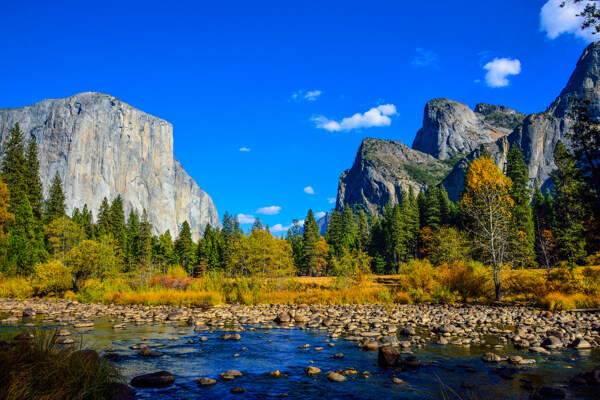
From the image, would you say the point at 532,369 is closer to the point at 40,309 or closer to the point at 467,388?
the point at 467,388

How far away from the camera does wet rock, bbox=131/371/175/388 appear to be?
7195mm

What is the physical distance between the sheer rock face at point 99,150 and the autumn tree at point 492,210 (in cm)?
17081

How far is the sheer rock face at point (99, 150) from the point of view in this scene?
163125 millimetres

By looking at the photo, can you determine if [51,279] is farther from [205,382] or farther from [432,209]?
[432,209]

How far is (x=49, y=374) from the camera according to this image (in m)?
4.77

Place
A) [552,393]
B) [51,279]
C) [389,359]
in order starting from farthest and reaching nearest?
[51,279]
[389,359]
[552,393]

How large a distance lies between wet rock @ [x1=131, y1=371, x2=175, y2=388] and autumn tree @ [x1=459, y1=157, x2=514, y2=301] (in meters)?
17.2

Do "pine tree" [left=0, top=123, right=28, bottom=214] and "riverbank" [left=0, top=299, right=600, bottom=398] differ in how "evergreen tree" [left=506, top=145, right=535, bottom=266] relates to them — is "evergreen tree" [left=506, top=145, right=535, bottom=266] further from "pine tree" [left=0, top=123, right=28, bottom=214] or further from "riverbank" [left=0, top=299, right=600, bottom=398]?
"pine tree" [left=0, top=123, right=28, bottom=214]

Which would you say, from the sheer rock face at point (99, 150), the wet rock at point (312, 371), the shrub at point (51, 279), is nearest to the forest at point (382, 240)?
the shrub at point (51, 279)

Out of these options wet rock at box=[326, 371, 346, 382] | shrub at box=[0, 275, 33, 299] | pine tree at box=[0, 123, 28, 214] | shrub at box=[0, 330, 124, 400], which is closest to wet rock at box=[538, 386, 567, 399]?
wet rock at box=[326, 371, 346, 382]

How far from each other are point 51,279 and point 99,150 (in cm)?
16815

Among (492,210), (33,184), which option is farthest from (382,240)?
(33,184)

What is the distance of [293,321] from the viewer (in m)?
15.8

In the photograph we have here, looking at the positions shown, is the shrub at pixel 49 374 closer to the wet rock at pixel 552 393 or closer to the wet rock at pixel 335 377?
the wet rock at pixel 335 377
